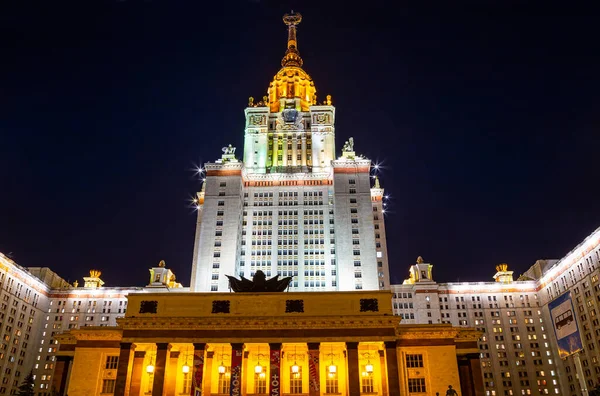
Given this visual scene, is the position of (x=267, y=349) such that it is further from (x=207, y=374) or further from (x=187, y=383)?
(x=187, y=383)

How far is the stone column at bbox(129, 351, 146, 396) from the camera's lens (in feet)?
200

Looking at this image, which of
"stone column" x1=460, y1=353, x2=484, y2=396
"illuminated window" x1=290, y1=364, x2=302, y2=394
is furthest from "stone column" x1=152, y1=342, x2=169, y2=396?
"stone column" x1=460, y1=353, x2=484, y2=396

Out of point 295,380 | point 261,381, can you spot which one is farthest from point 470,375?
point 261,381

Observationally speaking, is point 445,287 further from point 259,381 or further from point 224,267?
point 259,381

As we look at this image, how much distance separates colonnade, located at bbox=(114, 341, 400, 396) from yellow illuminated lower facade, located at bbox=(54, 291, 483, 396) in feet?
0.39

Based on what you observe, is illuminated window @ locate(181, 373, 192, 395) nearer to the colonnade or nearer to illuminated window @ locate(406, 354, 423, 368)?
the colonnade

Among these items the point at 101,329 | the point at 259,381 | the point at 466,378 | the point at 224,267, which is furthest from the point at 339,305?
the point at 224,267

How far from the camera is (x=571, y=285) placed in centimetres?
11700

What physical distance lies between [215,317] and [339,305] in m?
15.4

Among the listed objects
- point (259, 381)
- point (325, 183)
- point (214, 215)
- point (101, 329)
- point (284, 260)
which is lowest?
point (259, 381)

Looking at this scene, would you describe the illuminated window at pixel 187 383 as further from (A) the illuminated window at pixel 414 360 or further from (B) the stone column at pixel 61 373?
(A) the illuminated window at pixel 414 360

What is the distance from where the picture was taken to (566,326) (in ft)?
286

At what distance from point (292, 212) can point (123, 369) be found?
244 feet

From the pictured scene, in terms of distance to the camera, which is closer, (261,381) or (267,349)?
(261,381)
